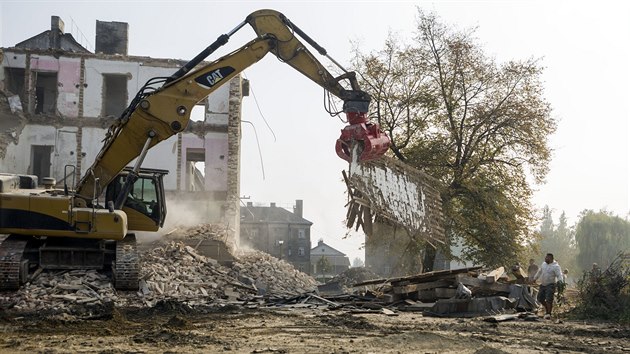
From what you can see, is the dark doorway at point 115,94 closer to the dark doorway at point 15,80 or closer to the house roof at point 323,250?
the dark doorway at point 15,80

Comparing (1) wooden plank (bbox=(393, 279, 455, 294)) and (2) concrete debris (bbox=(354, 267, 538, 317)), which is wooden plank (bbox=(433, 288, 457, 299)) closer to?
(2) concrete debris (bbox=(354, 267, 538, 317))

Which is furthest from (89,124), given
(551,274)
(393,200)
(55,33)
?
(551,274)

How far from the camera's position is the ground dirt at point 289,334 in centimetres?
903

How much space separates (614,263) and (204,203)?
22.9m

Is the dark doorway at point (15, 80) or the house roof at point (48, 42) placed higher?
the house roof at point (48, 42)

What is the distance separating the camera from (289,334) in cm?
→ 1080

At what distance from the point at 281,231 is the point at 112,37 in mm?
52408

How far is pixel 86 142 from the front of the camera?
36.3 m

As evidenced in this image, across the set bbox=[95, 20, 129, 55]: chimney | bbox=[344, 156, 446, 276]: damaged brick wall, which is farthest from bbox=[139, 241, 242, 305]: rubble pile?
bbox=[95, 20, 129, 55]: chimney

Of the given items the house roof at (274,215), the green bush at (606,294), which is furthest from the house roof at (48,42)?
the house roof at (274,215)

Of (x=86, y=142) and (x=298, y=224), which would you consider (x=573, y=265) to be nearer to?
(x=298, y=224)

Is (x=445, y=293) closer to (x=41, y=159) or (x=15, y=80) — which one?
(x=41, y=159)

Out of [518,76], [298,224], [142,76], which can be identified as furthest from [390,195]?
[298,224]

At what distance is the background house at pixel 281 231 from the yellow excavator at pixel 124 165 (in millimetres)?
70983
